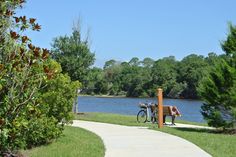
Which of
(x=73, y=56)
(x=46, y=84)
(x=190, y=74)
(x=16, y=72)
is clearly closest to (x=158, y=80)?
(x=190, y=74)

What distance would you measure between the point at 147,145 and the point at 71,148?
2056mm

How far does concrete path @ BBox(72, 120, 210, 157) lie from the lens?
1070 cm

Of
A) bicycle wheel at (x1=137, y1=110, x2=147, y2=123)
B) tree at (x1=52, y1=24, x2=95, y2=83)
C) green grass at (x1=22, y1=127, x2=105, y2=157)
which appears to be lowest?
green grass at (x1=22, y1=127, x2=105, y2=157)

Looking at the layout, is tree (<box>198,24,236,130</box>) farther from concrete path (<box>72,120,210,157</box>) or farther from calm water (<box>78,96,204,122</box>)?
calm water (<box>78,96,204,122</box>)

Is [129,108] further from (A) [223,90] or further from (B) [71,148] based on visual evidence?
(B) [71,148]

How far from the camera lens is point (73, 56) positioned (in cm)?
2911

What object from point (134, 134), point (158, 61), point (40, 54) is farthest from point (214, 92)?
point (158, 61)

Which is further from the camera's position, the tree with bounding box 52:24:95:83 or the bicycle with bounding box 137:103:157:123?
the tree with bounding box 52:24:95:83

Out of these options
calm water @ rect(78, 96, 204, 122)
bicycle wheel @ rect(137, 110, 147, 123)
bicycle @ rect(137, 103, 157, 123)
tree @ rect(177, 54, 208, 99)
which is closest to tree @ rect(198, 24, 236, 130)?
bicycle @ rect(137, 103, 157, 123)

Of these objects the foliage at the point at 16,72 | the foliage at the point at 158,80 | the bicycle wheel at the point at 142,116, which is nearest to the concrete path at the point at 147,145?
the foliage at the point at 16,72

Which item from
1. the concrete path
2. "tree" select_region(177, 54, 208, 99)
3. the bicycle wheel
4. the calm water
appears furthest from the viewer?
"tree" select_region(177, 54, 208, 99)

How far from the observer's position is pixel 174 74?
95125 millimetres

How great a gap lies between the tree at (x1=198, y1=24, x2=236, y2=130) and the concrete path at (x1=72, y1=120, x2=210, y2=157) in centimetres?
289

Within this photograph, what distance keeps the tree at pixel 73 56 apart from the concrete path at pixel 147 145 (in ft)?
45.0
